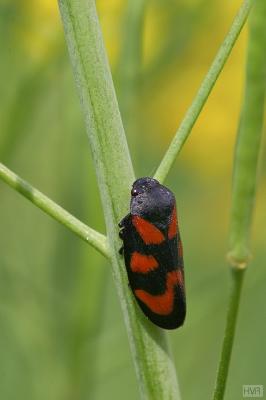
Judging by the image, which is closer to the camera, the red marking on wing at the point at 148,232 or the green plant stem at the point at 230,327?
the green plant stem at the point at 230,327

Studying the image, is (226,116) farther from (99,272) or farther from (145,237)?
(145,237)

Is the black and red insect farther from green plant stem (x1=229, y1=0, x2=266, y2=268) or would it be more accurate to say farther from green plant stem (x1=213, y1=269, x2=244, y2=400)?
green plant stem (x1=229, y1=0, x2=266, y2=268)

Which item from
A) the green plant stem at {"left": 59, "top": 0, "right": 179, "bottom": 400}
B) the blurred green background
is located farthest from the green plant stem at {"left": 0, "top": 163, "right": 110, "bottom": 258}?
the blurred green background

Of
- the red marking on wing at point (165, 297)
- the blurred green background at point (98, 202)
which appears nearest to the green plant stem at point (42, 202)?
the red marking on wing at point (165, 297)

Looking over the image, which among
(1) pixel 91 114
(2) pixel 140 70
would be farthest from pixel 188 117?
(2) pixel 140 70

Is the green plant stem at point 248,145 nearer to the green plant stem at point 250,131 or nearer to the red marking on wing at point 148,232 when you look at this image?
the green plant stem at point 250,131

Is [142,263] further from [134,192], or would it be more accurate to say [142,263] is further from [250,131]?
[250,131]
